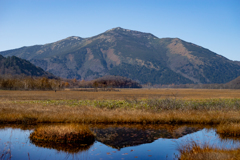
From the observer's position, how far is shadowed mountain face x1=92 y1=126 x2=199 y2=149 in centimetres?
1744

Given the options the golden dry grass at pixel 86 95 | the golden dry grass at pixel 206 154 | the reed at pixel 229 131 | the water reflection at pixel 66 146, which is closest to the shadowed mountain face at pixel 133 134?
the water reflection at pixel 66 146

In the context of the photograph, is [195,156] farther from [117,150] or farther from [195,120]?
[195,120]

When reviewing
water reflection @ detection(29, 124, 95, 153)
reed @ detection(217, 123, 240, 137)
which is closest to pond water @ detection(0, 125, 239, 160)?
water reflection @ detection(29, 124, 95, 153)

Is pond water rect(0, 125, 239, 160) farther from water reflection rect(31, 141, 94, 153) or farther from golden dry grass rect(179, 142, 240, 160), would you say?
golden dry grass rect(179, 142, 240, 160)

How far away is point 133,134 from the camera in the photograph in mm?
19969

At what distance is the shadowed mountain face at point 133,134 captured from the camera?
687 inches

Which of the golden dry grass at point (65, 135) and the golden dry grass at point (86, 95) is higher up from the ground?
the golden dry grass at point (65, 135)

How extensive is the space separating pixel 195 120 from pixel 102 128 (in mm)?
10482

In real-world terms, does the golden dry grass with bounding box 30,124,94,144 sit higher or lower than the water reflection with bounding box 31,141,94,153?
higher

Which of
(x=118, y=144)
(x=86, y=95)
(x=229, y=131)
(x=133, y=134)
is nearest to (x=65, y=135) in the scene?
(x=118, y=144)

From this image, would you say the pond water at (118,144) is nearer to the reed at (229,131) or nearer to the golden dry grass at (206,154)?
the reed at (229,131)

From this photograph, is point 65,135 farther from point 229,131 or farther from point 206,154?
point 229,131

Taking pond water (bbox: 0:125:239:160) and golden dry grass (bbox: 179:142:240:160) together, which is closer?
golden dry grass (bbox: 179:142:240:160)

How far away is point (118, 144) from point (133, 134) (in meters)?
3.32
